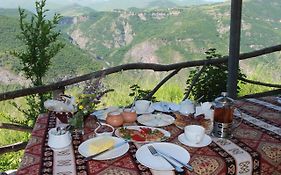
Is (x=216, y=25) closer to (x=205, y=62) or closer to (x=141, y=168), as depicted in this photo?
(x=205, y=62)

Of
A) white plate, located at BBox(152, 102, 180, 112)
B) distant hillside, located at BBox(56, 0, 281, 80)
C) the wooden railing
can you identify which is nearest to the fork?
white plate, located at BBox(152, 102, 180, 112)

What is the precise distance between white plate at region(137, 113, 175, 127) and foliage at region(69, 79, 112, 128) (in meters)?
0.25

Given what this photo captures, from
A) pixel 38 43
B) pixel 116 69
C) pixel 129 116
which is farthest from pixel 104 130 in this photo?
pixel 38 43

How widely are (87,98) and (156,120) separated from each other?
1.19ft

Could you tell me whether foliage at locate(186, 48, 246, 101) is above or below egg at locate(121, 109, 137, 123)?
below

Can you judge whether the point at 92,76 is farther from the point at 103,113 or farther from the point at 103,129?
the point at 103,129

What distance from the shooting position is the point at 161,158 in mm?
1210

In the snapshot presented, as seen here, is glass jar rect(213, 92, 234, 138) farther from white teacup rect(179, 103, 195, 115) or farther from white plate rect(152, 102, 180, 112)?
white plate rect(152, 102, 180, 112)

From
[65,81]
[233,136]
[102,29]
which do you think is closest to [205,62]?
[65,81]

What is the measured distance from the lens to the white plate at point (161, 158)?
1.16 metres

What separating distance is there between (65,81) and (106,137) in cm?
119

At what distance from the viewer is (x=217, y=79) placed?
3.55m

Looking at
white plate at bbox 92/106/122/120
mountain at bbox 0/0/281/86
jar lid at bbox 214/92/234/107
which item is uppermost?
jar lid at bbox 214/92/234/107

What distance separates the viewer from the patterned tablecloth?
1146 millimetres
